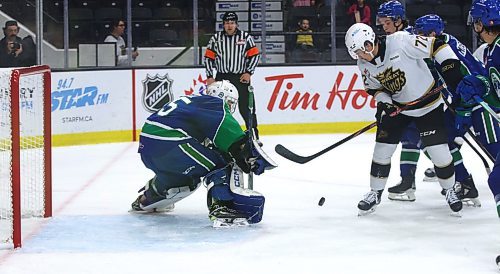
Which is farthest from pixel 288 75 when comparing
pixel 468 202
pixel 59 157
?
pixel 468 202

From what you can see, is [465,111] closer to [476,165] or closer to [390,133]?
[390,133]

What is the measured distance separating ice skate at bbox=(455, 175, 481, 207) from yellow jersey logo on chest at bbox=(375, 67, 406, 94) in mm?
699

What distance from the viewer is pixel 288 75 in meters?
8.20

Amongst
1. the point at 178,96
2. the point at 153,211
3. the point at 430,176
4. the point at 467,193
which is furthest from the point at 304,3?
the point at 153,211

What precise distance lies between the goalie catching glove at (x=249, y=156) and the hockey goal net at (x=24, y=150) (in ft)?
2.83

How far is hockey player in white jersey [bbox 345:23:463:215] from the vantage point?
13.7ft

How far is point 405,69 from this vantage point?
4242mm

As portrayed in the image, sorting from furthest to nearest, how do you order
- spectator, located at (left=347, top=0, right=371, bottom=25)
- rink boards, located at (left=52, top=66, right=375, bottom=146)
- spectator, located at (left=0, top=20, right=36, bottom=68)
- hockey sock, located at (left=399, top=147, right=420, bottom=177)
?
spectator, located at (left=347, top=0, right=371, bottom=25) → rink boards, located at (left=52, top=66, right=375, bottom=146) → spectator, located at (left=0, top=20, right=36, bottom=68) → hockey sock, located at (left=399, top=147, right=420, bottom=177)

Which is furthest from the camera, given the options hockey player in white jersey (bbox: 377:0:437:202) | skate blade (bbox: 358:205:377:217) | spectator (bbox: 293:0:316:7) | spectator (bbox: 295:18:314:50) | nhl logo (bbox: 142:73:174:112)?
spectator (bbox: 293:0:316:7)

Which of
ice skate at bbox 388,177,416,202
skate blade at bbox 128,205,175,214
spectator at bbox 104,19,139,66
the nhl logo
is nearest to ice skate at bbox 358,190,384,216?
ice skate at bbox 388,177,416,202

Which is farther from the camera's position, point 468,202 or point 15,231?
point 468,202

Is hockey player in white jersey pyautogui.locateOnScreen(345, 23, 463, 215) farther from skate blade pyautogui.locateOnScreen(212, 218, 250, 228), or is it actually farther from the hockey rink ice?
skate blade pyautogui.locateOnScreen(212, 218, 250, 228)

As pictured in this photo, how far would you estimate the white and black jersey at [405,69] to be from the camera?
13.8 ft

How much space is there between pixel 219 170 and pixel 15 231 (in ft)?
2.93
